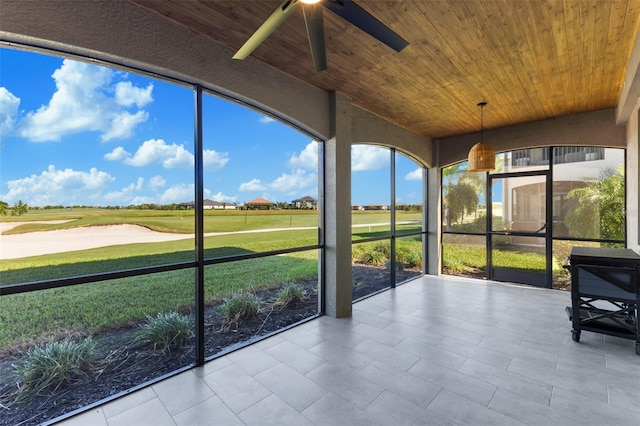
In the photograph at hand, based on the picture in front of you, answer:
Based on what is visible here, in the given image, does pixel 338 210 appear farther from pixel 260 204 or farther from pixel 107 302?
pixel 107 302

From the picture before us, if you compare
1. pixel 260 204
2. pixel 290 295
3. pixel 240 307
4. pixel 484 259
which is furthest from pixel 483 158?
pixel 240 307

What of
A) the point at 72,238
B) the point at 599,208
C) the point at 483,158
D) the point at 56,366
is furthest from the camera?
the point at 599,208

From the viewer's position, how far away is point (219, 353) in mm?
3033

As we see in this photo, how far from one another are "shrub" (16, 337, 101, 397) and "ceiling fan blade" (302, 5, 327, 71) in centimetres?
311

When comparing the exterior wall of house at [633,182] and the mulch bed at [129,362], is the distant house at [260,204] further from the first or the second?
the exterior wall of house at [633,182]

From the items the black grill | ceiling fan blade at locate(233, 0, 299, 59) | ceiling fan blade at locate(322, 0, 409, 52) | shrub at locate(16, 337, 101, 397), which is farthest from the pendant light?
shrub at locate(16, 337, 101, 397)

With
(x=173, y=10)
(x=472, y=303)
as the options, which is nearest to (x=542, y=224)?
(x=472, y=303)

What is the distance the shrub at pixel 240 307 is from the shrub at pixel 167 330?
554 millimetres

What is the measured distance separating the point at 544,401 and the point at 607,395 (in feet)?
1.86

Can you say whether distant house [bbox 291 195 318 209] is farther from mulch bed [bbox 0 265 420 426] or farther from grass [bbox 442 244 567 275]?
grass [bbox 442 244 567 275]

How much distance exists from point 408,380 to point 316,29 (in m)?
2.86

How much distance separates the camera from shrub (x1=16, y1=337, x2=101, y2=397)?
7.35 feet

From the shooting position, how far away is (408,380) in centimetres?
252

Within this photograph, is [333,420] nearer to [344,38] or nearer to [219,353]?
[219,353]
